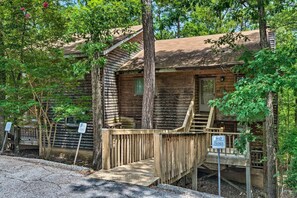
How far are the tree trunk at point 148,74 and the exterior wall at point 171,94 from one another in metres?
2.12

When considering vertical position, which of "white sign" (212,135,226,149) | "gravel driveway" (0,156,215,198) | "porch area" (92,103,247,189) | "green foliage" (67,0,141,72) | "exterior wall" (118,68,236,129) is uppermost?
"green foliage" (67,0,141,72)

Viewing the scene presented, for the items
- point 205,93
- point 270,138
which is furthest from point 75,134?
point 270,138

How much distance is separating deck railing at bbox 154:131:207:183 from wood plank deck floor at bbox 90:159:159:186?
1.16ft

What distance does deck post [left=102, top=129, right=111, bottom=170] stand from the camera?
6.63 metres

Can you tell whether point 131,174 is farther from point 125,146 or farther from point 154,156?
point 125,146

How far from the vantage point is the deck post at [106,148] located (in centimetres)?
663

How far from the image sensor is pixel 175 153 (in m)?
6.73

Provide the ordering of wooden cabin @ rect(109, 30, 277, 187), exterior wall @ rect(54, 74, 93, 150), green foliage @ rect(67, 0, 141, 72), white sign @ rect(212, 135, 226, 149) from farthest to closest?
exterior wall @ rect(54, 74, 93, 150), wooden cabin @ rect(109, 30, 277, 187), green foliage @ rect(67, 0, 141, 72), white sign @ rect(212, 135, 226, 149)

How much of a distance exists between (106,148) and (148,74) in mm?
3696

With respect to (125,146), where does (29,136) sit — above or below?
below

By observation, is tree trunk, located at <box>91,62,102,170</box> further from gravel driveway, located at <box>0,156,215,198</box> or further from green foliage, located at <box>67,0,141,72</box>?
gravel driveway, located at <box>0,156,215,198</box>

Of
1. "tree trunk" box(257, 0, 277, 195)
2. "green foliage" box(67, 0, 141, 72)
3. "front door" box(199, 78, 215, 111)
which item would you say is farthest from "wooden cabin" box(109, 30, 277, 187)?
"green foliage" box(67, 0, 141, 72)

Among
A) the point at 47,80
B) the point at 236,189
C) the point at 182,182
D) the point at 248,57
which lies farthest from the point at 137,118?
the point at 248,57

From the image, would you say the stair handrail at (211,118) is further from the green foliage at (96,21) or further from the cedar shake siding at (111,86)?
the green foliage at (96,21)
